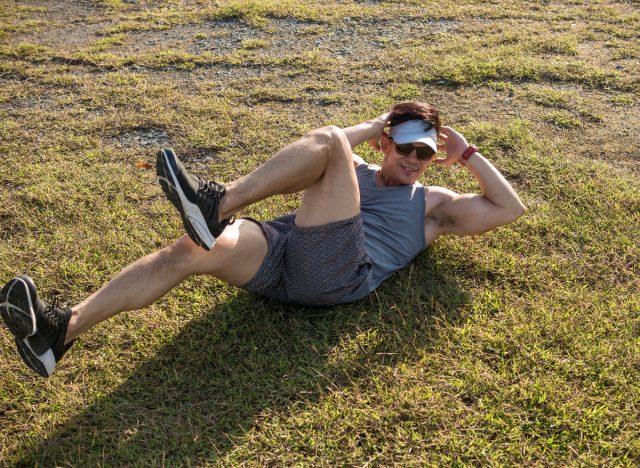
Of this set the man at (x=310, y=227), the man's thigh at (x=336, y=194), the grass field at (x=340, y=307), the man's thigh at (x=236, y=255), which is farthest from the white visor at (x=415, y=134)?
the man's thigh at (x=236, y=255)

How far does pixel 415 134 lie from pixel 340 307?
124cm

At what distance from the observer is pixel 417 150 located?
401cm

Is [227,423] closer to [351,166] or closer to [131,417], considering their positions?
[131,417]

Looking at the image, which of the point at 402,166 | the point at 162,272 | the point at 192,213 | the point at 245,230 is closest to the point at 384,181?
the point at 402,166

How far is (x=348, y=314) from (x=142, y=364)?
48.1 inches

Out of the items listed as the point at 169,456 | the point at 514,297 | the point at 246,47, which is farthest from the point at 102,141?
the point at 514,297

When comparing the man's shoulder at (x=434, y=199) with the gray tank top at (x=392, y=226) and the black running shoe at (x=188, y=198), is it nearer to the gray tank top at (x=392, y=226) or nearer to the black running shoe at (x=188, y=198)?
the gray tank top at (x=392, y=226)

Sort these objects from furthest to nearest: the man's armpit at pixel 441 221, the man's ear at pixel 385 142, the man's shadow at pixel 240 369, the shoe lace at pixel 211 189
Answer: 1. the man's ear at pixel 385 142
2. the man's armpit at pixel 441 221
3. the shoe lace at pixel 211 189
4. the man's shadow at pixel 240 369

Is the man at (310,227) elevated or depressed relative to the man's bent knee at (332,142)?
depressed

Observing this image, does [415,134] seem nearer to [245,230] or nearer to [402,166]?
[402,166]

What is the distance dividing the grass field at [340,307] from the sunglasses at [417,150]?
2.11 feet

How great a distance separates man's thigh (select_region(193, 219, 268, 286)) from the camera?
3.24 m

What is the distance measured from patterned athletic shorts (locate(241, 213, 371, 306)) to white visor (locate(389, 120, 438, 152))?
76cm

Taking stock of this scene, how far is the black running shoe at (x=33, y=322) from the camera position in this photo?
9.29 feet
